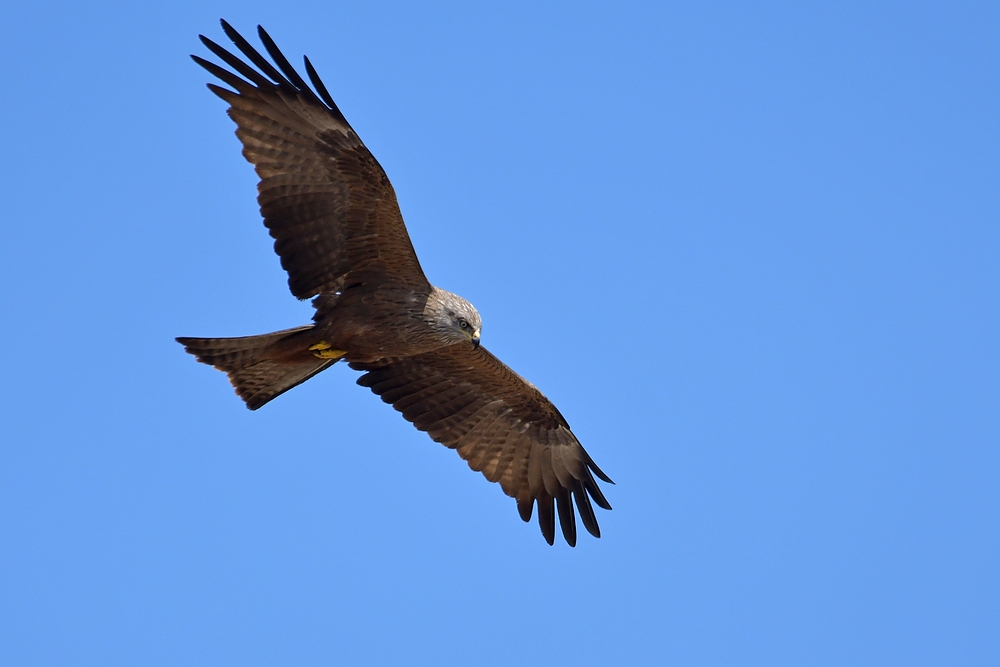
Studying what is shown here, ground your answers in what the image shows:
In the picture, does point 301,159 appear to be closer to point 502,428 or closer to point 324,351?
point 324,351

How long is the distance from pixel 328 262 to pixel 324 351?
0.81 metres

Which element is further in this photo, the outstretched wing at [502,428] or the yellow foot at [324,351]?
the outstretched wing at [502,428]

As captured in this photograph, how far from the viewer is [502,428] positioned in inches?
462

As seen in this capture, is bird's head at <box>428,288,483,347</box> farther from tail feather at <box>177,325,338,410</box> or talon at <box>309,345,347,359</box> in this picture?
tail feather at <box>177,325,338,410</box>

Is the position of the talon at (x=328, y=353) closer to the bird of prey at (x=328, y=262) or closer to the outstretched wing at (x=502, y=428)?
the bird of prey at (x=328, y=262)

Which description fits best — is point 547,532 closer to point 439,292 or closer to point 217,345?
point 439,292

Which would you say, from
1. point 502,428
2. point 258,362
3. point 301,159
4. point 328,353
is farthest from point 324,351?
point 502,428

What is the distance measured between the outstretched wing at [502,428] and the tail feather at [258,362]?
1.05 meters

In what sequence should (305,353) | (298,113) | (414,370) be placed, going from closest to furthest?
(298,113) → (305,353) → (414,370)

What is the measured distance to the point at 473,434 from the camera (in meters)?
11.7

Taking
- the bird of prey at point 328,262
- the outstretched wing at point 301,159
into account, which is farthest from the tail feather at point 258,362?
the outstretched wing at point 301,159

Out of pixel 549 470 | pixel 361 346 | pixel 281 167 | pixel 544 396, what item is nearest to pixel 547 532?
pixel 549 470

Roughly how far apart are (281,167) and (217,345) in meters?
1.58

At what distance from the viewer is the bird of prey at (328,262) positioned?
9547 mm
